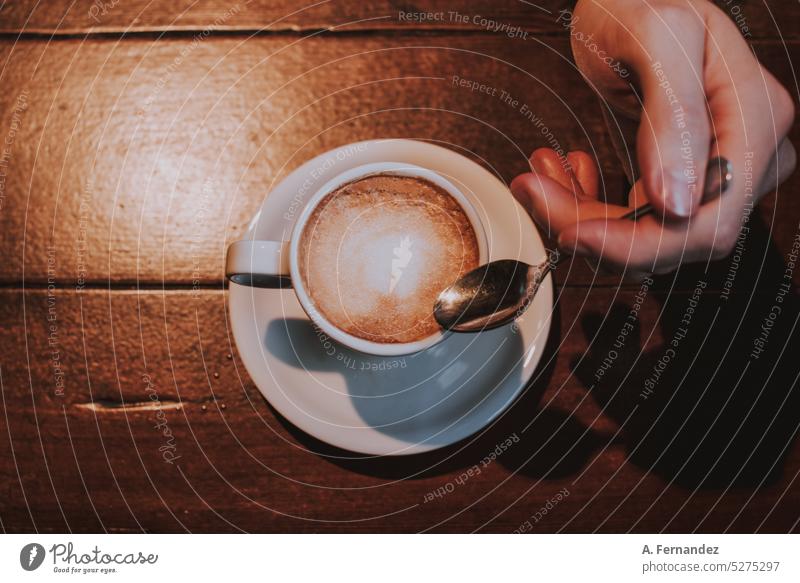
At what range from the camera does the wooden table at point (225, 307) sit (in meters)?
0.55

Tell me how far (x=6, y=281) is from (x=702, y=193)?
587mm

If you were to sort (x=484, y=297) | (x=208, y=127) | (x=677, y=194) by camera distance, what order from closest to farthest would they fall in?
(x=677, y=194), (x=484, y=297), (x=208, y=127)

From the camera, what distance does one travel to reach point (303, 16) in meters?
0.58

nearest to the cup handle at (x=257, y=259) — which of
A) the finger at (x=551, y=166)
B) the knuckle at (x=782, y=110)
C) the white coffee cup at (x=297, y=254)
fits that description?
the white coffee cup at (x=297, y=254)

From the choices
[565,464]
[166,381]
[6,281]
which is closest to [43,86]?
[6,281]

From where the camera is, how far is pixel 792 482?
1.84 feet

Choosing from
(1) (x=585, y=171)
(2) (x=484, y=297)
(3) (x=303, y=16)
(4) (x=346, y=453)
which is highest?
(3) (x=303, y=16)

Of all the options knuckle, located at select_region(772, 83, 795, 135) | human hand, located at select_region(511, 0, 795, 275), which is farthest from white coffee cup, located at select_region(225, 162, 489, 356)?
knuckle, located at select_region(772, 83, 795, 135)

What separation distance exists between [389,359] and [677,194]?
26 cm

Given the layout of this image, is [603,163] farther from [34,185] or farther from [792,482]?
[34,185]

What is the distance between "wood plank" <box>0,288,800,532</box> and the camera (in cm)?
55

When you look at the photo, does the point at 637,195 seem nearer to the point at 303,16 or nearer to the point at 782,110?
the point at 782,110

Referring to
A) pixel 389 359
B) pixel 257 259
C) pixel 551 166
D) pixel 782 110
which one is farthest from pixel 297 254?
pixel 782 110
